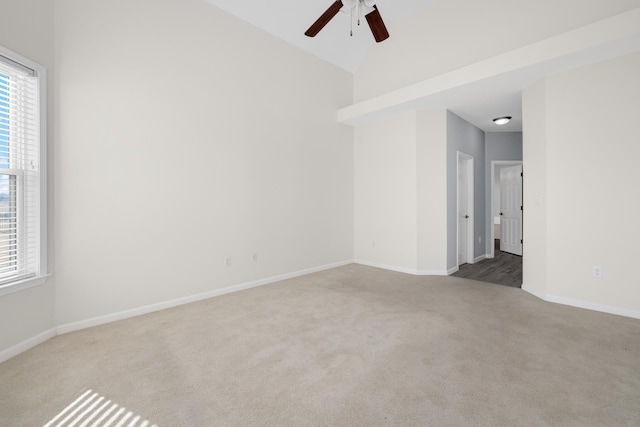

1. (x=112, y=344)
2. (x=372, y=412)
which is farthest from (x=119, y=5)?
(x=372, y=412)

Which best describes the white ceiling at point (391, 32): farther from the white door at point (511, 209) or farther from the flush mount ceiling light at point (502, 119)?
the white door at point (511, 209)

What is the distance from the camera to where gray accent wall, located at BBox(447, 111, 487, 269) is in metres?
4.67

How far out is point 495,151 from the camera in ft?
19.7

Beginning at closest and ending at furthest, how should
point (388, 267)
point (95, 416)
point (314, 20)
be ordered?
1. point (95, 416)
2. point (314, 20)
3. point (388, 267)

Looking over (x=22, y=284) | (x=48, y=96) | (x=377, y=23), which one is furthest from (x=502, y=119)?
(x=22, y=284)

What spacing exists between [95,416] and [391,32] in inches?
226

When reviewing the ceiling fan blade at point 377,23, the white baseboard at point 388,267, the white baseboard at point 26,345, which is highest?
the ceiling fan blade at point 377,23

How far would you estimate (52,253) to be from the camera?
99.3 inches

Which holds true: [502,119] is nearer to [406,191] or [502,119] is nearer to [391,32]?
[406,191]

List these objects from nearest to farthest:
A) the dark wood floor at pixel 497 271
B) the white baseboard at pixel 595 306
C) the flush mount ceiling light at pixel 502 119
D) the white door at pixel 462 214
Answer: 1. the white baseboard at pixel 595 306
2. the dark wood floor at pixel 497 271
3. the flush mount ceiling light at pixel 502 119
4. the white door at pixel 462 214

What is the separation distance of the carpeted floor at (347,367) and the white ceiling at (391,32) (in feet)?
8.60

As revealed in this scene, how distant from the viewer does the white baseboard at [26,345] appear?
84.2 inches

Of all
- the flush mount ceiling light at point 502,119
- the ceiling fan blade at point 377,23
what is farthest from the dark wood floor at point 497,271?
the ceiling fan blade at point 377,23

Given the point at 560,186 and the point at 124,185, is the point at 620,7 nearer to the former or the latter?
the point at 560,186
